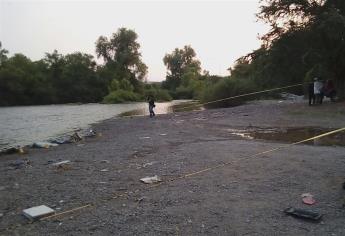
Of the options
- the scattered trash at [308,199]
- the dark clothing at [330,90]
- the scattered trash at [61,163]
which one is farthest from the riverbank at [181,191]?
the dark clothing at [330,90]

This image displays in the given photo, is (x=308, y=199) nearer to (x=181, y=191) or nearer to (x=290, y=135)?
(x=181, y=191)

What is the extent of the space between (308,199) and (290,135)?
834cm

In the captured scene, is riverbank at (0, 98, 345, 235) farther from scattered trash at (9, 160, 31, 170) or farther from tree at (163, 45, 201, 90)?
tree at (163, 45, 201, 90)

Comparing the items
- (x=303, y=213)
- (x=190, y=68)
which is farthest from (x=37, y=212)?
(x=190, y=68)

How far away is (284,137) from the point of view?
13914 millimetres

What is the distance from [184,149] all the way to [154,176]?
11.1ft

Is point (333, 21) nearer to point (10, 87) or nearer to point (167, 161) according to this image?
point (167, 161)

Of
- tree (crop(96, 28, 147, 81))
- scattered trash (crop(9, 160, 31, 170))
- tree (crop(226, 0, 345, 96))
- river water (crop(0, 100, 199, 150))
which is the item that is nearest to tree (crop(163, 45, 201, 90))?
tree (crop(96, 28, 147, 81))

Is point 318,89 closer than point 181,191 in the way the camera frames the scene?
No

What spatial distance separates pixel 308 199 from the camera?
639 cm

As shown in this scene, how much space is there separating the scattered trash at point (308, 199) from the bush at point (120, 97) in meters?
73.6

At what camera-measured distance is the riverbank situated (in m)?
5.55

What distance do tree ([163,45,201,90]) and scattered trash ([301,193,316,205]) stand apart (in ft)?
369

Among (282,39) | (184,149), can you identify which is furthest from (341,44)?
(184,149)
